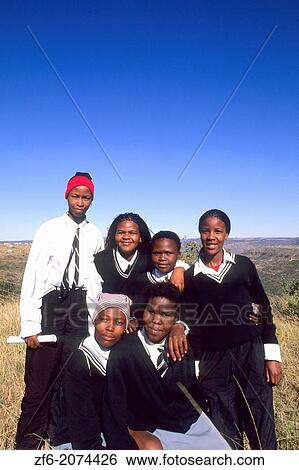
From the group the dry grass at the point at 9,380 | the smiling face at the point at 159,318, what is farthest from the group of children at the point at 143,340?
the dry grass at the point at 9,380

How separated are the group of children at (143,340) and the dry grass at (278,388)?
18 centimetres

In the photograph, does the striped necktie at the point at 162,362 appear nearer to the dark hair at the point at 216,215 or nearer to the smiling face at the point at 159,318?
the smiling face at the point at 159,318

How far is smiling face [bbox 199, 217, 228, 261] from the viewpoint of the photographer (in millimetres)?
2234

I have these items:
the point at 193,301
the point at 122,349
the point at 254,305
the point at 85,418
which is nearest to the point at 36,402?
the point at 85,418

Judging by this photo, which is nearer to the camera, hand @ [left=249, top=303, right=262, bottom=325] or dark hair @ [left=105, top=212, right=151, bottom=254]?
hand @ [left=249, top=303, right=262, bottom=325]

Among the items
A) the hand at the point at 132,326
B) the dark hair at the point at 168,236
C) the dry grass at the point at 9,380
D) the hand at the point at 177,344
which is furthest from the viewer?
the dry grass at the point at 9,380

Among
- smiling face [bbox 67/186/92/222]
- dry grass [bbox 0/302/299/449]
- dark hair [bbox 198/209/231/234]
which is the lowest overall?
dry grass [bbox 0/302/299/449]

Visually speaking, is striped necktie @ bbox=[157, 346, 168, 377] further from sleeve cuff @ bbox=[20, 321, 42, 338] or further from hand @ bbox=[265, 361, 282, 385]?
sleeve cuff @ bbox=[20, 321, 42, 338]

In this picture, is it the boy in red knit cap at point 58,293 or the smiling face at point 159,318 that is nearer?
the smiling face at point 159,318

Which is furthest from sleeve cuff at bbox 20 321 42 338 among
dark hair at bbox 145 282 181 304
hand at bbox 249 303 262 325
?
hand at bbox 249 303 262 325

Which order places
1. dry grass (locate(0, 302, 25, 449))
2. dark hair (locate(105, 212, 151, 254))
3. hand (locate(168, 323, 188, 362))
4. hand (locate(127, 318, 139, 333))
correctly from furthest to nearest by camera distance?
dry grass (locate(0, 302, 25, 449))
dark hair (locate(105, 212, 151, 254))
hand (locate(127, 318, 139, 333))
hand (locate(168, 323, 188, 362))

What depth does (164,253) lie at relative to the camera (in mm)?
2303

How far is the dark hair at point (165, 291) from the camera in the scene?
2162mm

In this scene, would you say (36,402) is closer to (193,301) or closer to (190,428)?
(190,428)
